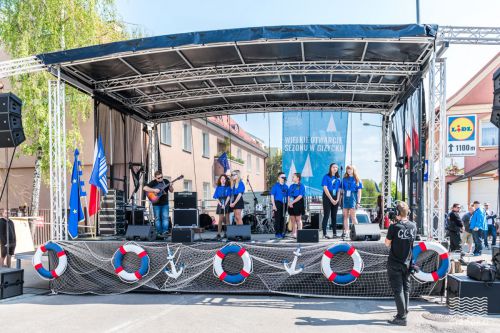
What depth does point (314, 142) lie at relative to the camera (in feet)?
47.2

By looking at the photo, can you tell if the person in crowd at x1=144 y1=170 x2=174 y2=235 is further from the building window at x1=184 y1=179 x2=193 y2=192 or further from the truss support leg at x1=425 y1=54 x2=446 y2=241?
the building window at x1=184 y1=179 x2=193 y2=192

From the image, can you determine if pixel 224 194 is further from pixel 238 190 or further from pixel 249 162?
pixel 249 162

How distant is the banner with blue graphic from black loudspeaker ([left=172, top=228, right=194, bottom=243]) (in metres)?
6.38

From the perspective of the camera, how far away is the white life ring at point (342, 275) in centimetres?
770

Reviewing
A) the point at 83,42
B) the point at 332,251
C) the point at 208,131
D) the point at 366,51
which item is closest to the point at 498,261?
the point at 332,251

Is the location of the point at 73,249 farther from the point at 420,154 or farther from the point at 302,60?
the point at 420,154

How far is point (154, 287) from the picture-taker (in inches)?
332

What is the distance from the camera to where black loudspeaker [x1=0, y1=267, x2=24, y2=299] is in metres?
8.20

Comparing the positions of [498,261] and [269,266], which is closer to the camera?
[498,261]

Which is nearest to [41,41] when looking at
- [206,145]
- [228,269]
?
[206,145]

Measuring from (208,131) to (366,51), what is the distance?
14.7 meters

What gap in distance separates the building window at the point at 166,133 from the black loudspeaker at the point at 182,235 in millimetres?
10797

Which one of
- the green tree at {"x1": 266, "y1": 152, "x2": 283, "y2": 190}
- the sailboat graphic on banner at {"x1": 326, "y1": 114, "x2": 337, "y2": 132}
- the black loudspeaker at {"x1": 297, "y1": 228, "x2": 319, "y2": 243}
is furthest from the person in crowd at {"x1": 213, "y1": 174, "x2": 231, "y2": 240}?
the green tree at {"x1": 266, "y1": 152, "x2": 283, "y2": 190}

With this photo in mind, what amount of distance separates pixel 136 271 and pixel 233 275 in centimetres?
183
